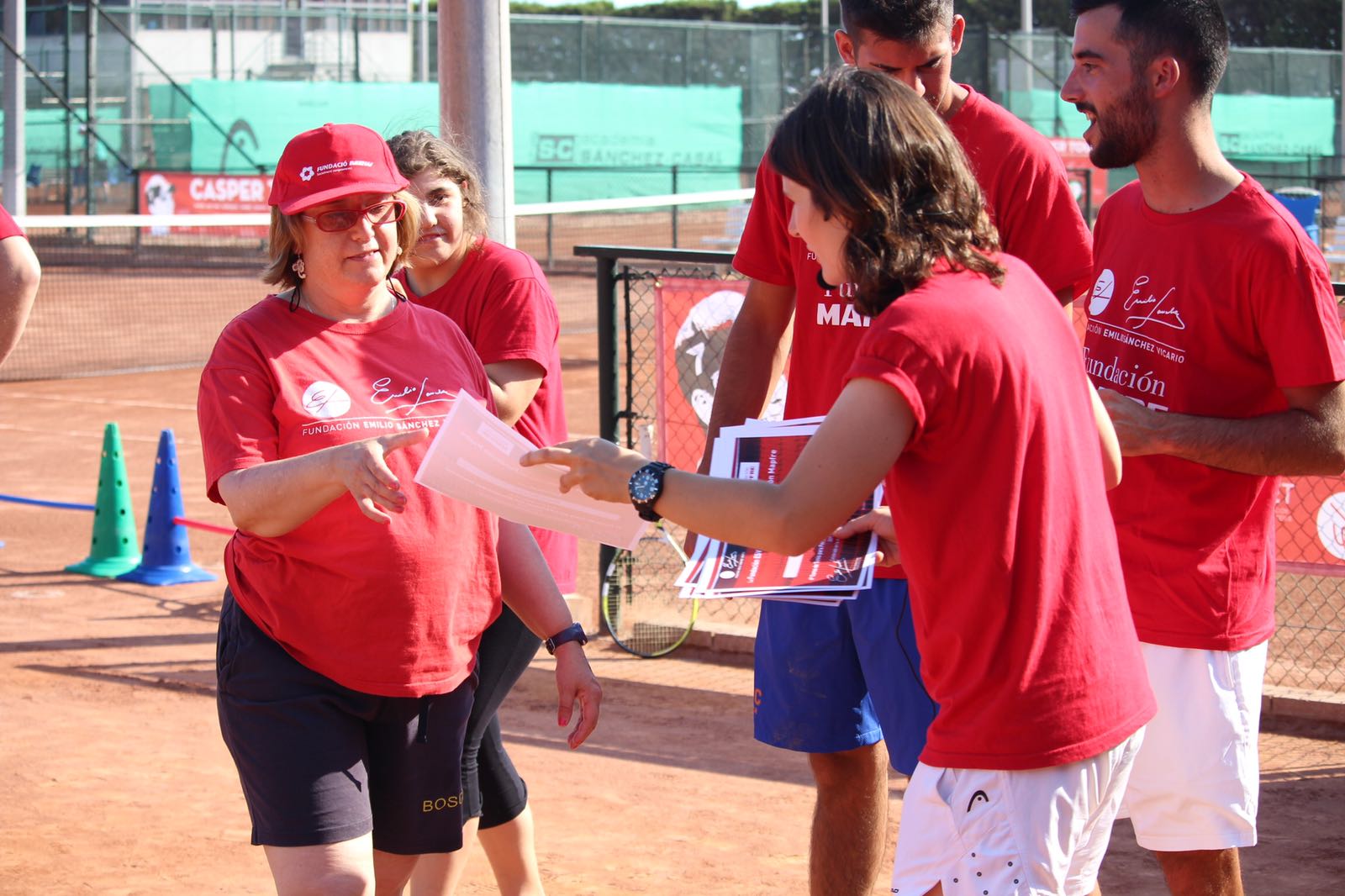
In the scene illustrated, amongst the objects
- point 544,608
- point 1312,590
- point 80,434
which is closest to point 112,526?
point 80,434

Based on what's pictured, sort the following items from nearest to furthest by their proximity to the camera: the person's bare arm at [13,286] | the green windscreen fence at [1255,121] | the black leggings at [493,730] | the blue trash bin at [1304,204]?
the black leggings at [493,730] < the person's bare arm at [13,286] < the blue trash bin at [1304,204] < the green windscreen fence at [1255,121]

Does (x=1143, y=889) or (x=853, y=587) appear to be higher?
(x=853, y=587)

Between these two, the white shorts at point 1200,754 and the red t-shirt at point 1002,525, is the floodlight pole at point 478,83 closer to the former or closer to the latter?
the white shorts at point 1200,754

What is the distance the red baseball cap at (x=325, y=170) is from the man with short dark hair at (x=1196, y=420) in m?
1.64

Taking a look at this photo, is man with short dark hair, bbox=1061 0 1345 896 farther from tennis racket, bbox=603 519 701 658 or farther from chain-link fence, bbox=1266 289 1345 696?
tennis racket, bbox=603 519 701 658

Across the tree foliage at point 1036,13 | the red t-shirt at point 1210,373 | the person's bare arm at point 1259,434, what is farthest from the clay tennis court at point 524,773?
the tree foliage at point 1036,13

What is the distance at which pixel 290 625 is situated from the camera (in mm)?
3326

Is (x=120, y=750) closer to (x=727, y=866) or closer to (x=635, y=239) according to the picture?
(x=727, y=866)

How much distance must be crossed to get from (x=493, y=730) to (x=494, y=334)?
3.47ft

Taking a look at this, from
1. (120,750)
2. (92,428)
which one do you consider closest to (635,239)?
(92,428)

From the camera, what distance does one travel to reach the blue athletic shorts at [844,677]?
12.3ft

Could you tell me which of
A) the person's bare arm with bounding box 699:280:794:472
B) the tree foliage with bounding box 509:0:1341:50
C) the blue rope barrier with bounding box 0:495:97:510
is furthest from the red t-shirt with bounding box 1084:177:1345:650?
the tree foliage with bounding box 509:0:1341:50

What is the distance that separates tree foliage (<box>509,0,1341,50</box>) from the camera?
183ft

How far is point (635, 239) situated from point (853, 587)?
29.5m
